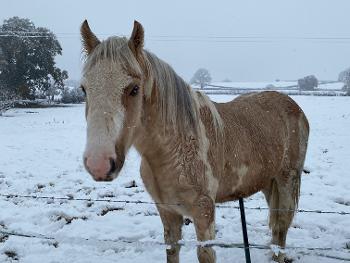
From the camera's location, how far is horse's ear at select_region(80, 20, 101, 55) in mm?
2223

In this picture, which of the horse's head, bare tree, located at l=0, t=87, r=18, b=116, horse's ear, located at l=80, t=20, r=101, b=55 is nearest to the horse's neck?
the horse's head

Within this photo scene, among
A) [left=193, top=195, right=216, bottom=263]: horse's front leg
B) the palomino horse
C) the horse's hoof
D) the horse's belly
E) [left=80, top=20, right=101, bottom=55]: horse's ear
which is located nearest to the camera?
the palomino horse

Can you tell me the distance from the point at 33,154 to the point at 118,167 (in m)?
7.81

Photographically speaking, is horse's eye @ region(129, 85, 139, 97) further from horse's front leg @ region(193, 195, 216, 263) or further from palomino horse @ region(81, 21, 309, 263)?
horse's front leg @ region(193, 195, 216, 263)

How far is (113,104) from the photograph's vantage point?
194 centimetres

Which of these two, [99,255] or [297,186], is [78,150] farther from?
[297,186]

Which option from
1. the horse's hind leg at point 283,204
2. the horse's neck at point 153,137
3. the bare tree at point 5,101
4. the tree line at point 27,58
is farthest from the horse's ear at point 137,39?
the tree line at point 27,58

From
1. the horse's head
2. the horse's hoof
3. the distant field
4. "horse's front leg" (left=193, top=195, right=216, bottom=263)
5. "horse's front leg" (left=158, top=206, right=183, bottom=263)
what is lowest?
the horse's hoof

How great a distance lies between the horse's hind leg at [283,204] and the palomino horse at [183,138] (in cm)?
1

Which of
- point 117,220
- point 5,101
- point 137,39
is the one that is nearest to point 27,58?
point 5,101

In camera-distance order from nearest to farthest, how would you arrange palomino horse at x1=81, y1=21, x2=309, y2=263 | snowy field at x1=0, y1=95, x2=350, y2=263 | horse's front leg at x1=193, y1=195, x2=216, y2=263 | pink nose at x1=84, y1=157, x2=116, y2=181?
1. pink nose at x1=84, y1=157, x2=116, y2=181
2. palomino horse at x1=81, y1=21, x2=309, y2=263
3. horse's front leg at x1=193, y1=195, x2=216, y2=263
4. snowy field at x1=0, y1=95, x2=350, y2=263

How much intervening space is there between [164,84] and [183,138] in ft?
1.43

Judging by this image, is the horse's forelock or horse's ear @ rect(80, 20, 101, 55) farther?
horse's ear @ rect(80, 20, 101, 55)

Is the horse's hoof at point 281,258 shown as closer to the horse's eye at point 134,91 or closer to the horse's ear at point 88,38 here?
the horse's eye at point 134,91
